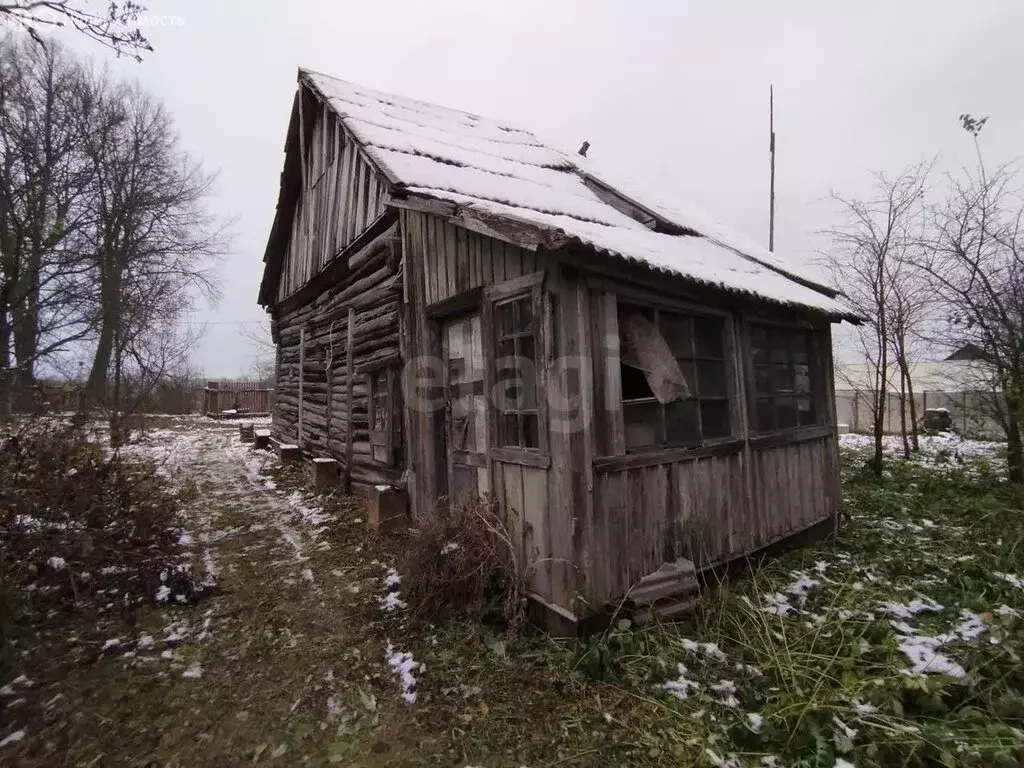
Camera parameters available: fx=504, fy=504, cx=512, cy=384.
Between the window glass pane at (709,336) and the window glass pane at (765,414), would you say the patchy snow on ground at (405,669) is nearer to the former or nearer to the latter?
the window glass pane at (709,336)

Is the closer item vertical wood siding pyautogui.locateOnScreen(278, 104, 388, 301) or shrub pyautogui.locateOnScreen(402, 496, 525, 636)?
shrub pyautogui.locateOnScreen(402, 496, 525, 636)

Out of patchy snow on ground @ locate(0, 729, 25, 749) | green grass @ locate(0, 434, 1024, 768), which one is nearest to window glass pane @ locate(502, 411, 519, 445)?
green grass @ locate(0, 434, 1024, 768)

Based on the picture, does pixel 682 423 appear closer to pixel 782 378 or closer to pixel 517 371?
pixel 517 371

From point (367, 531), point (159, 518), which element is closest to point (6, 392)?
point (159, 518)

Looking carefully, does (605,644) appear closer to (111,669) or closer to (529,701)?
(529,701)

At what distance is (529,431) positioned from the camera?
13.9 ft

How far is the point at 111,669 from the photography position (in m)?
3.57

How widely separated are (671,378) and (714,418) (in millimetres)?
1238

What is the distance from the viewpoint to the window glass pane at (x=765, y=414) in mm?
5543

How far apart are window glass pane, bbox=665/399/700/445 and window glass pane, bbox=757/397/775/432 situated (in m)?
1.27

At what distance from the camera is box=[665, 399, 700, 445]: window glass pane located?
4445mm

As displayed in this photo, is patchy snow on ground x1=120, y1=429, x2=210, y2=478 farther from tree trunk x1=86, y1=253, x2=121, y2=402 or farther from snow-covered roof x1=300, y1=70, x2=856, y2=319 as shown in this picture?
snow-covered roof x1=300, y1=70, x2=856, y2=319

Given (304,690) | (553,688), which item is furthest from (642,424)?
(304,690)

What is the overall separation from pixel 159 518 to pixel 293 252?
7861 millimetres
